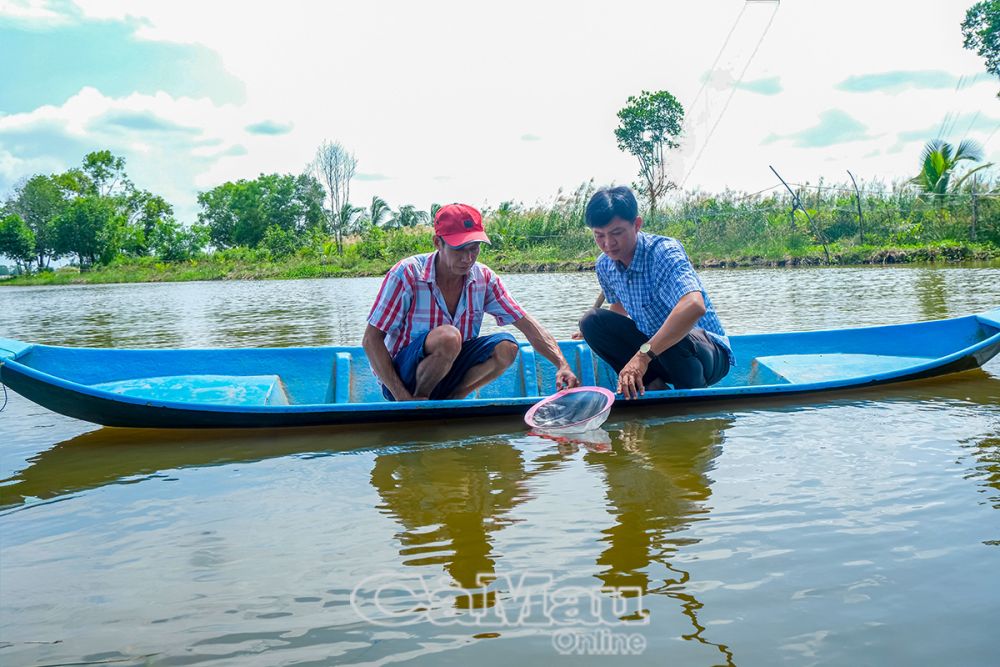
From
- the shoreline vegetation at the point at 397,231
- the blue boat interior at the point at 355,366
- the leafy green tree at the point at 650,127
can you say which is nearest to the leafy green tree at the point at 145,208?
the shoreline vegetation at the point at 397,231

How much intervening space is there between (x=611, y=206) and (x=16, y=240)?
43.2 metres

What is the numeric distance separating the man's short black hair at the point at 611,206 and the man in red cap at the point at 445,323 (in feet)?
1.72

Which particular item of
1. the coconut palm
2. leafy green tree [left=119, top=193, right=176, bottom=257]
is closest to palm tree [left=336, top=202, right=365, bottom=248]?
the coconut palm

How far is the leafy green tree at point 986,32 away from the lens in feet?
68.6

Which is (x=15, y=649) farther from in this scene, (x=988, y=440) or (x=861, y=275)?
(x=861, y=275)

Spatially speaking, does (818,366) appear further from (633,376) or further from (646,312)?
(633,376)

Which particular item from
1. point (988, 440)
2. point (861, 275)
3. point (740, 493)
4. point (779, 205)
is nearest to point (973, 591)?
point (740, 493)

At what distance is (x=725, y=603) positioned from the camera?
1898 millimetres

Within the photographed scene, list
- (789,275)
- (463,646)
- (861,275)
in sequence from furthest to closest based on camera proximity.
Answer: (789,275) → (861,275) → (463,646)

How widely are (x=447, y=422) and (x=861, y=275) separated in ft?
40.1

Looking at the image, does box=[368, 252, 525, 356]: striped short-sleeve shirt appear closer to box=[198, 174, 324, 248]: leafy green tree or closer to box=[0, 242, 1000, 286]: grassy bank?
box=[0, 242, 1000, 286]: grassy bank

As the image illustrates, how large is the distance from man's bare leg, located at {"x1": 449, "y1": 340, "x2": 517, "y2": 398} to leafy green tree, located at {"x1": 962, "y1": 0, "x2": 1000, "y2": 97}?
2261cm

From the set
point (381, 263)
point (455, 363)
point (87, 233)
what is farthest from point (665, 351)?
point (87, 233)

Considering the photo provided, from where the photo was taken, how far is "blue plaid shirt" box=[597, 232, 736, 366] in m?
3.61
